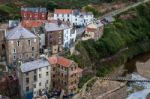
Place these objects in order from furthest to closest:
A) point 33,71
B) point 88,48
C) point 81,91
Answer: point 88,48 → point 81,91 → point 33,71

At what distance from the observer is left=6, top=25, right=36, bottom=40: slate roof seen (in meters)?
49.8

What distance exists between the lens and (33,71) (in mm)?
45031

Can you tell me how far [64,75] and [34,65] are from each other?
443 cm

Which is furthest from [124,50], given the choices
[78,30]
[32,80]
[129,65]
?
[32,80]

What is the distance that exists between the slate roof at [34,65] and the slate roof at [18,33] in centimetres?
503

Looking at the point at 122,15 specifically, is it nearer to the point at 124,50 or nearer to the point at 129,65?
the point at 124,50

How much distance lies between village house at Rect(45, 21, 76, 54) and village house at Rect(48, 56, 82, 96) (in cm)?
609

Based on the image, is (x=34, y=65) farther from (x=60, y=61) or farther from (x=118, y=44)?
(x=118, y=44)

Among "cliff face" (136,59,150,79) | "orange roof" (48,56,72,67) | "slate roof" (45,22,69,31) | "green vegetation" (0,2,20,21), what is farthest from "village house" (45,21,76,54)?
"green vegetation" (0,2,20,21)

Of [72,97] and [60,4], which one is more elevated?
[60,4]

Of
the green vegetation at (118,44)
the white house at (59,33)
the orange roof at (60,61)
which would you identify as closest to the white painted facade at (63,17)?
the green vegetation at (118,44)

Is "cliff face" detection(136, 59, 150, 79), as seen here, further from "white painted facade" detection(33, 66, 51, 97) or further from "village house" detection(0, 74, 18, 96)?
"village house" detection(0, 74, 18, 96)

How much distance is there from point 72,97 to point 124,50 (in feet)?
75.8

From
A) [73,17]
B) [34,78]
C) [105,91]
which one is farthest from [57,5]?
[34,78]
